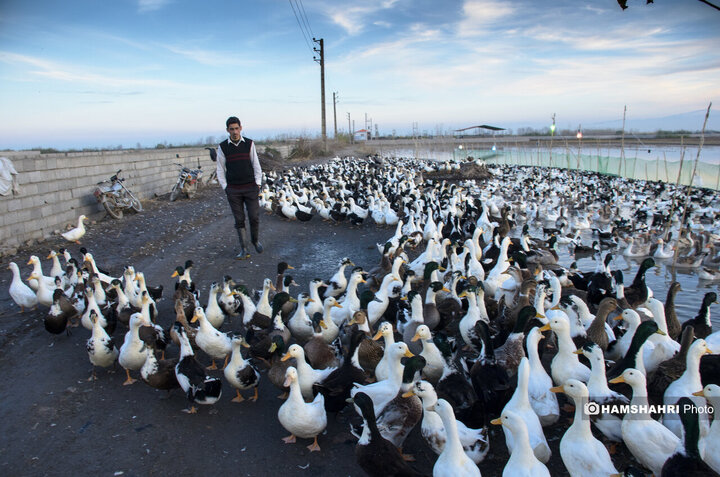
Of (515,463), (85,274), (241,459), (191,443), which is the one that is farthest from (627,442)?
(85,274)

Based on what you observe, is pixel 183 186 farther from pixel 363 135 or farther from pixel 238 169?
pixel 363 135

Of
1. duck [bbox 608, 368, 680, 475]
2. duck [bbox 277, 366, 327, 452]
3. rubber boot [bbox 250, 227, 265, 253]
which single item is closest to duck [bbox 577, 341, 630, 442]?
duck [bbox 608, 368, 680, 475]

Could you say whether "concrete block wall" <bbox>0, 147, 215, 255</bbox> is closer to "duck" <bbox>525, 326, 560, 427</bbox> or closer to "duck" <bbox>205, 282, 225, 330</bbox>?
"duck" <bbox>205, 282, 225, 330</bbox>

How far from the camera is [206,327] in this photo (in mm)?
5148

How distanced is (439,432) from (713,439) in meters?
1.96

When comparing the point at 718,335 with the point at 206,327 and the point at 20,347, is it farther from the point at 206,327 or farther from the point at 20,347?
the point at 20,347

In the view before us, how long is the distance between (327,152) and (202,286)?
38.5 metres

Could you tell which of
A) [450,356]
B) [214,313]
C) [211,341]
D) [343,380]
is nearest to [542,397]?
[450,356]

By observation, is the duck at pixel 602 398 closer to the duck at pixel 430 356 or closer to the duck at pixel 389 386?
the duck at pixel 430 356

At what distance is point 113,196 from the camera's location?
12.6 metres

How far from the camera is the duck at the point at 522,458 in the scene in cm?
295

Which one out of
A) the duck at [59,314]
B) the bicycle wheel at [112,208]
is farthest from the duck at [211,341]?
the bicycle wheel at [112,208]

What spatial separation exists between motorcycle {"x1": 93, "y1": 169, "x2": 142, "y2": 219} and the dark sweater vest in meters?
5.95

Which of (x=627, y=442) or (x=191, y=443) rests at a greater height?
(x=627, y=442)
